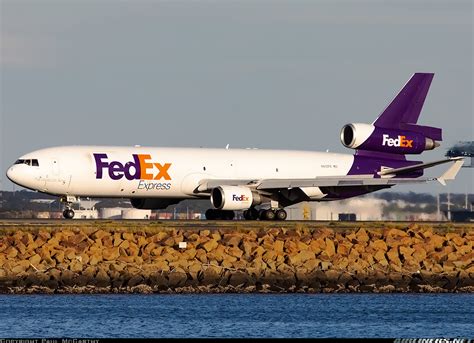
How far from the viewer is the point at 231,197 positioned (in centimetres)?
7388

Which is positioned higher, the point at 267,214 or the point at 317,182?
the point at 317,182

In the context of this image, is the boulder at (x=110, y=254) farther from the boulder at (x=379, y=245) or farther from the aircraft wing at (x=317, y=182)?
the aircraft wing at (x=317, y=182)

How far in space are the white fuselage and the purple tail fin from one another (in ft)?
24.4

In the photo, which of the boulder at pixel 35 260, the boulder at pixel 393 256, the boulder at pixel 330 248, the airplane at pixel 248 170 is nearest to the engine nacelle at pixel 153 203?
the airplane at pixel 248 170

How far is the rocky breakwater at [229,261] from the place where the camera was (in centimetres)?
5172

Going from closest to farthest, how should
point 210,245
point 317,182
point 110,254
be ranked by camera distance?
point 110,254
point 210,245
point 317,182

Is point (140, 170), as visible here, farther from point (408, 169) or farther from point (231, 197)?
point (408, 169)

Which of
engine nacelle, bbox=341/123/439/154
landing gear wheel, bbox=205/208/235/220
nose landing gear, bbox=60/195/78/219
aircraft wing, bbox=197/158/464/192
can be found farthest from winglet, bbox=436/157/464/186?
nose landing gear, bbox=60/195/78/219

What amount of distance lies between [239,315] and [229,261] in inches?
404

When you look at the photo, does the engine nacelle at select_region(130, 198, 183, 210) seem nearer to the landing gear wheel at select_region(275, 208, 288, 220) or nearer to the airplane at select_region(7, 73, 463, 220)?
the airplane at select_region(7, 73, 463, 220)

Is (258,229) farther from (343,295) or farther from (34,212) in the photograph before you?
(34,212)

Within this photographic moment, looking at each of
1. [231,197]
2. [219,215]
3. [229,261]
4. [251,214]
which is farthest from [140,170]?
[229,261]

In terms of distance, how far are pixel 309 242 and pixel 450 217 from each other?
30.0 m

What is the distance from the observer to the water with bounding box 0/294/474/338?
39.7 m
